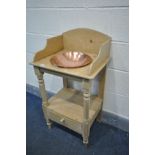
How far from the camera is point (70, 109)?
4.92ft

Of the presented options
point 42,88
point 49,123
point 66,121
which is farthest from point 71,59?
point 49,123

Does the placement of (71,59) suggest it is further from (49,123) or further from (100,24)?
(49,123)

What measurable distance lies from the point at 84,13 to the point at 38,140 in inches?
45.5

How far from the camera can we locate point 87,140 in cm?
Answer: 146

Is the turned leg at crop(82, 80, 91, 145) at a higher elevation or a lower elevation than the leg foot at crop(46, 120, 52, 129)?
higher

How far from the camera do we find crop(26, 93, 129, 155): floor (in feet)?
4.76

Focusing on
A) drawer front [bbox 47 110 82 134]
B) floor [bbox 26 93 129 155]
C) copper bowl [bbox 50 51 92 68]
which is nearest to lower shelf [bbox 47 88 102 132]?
drawer front [bbox 47 110 82 134]

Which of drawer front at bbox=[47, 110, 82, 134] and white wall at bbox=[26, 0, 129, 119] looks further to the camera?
drawer front at bbox=[47, 110, 82, 134]

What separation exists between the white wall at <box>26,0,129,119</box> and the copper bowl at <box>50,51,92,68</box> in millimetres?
237

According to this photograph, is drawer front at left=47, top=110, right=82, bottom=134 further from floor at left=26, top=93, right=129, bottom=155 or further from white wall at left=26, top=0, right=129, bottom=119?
white wall at left=26, top=0, right=129, bottom=119

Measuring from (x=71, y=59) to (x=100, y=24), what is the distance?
0.35 m

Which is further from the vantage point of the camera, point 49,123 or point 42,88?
point 49,123
